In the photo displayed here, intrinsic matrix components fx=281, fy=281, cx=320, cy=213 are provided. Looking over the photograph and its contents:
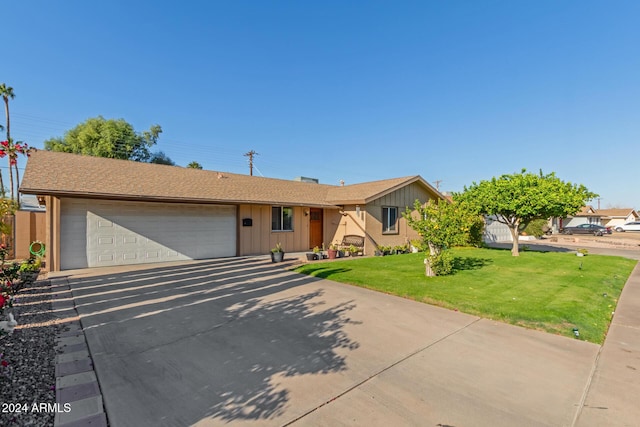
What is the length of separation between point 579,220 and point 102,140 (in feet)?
218

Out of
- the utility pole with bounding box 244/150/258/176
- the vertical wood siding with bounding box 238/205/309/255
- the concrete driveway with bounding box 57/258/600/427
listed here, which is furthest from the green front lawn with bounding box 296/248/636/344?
the utility pole with bounding box 244/150/258/176

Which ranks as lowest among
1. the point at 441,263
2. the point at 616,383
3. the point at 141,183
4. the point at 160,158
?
the point at 616,383

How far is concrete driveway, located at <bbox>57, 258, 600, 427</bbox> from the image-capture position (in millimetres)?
2672

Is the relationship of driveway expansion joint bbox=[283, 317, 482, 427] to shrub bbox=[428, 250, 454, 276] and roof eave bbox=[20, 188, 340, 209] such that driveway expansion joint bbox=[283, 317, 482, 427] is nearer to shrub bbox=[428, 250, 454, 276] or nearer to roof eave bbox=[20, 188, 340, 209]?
shrub bbox=[428, 250, 454, 276]

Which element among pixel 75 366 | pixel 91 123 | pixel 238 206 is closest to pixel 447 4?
pixel 238 206

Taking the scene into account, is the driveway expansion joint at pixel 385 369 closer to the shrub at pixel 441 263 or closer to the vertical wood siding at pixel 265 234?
the shrub at pixel 441 263

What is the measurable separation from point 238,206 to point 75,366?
10.1 metres

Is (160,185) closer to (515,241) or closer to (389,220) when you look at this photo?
(389,220)

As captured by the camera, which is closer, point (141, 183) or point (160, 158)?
point (141, 183)

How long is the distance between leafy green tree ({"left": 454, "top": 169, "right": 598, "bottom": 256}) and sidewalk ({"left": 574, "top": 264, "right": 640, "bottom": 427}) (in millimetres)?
9042

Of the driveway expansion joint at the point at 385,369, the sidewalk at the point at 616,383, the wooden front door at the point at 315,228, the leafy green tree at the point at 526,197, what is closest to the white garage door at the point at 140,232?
the wooden front door at the point at 315,228

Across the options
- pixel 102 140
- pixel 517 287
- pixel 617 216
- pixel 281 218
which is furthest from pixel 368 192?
pixel 617 216

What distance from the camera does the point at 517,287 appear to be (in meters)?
7.64

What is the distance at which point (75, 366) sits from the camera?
3461 millimetres
